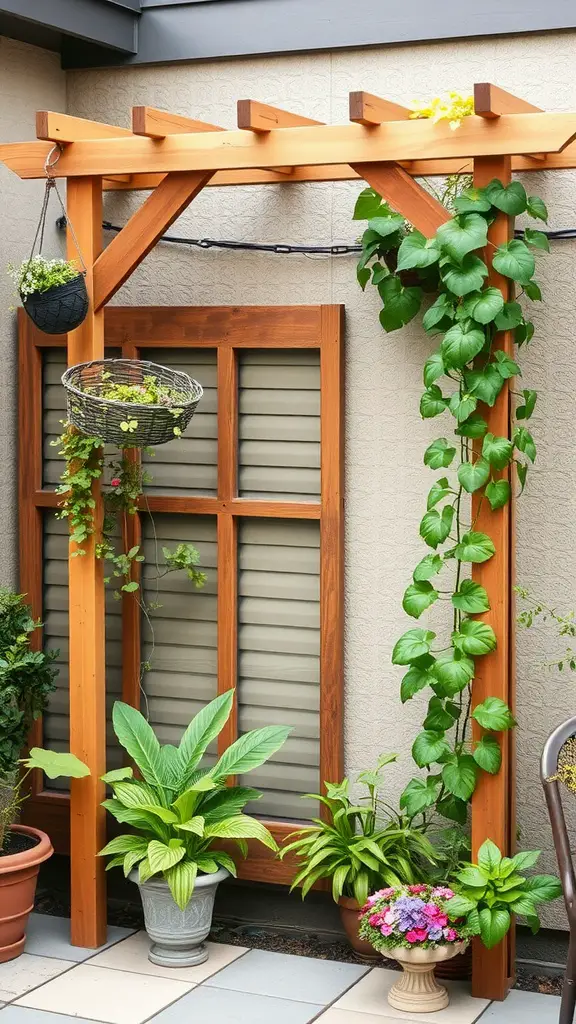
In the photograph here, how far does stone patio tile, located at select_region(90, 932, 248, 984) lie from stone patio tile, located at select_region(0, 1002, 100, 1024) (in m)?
0.40

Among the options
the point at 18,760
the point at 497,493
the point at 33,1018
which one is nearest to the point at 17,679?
the point at 18,760

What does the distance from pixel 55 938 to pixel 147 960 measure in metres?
0.41

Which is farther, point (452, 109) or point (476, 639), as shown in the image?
point (476, 639)

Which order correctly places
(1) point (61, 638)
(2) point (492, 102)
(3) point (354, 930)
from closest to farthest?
(2) point (492, 102)
(3) point (354, 930)
(1) point (61, 638)

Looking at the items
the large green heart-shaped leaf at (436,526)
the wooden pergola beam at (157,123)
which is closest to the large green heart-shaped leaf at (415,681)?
the large green heart-shaped leaf at (436,526)

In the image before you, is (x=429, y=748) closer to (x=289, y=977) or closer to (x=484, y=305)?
(x=289, y=977)

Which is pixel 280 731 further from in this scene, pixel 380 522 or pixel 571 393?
pixel 571 393

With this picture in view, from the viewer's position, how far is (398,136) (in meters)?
4.04

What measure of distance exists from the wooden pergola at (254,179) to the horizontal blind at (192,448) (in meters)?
0.50

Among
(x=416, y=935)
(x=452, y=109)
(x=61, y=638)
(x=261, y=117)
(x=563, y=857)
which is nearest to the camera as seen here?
(x=563, y=857)

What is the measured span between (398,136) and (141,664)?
7.39 ft

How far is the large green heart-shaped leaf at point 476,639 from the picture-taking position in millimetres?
4074

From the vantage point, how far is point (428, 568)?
4215mm

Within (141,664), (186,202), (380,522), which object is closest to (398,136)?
(186,202)
